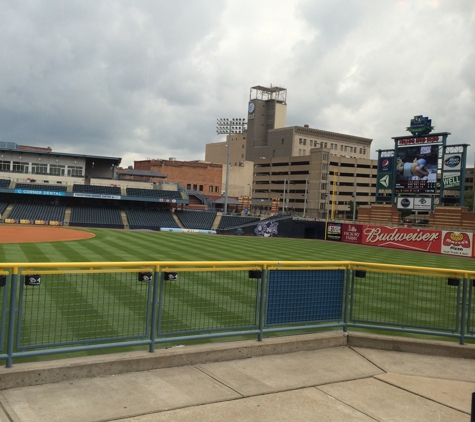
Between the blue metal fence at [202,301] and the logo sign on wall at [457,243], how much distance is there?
31.9 m

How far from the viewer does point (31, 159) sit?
3049 inches

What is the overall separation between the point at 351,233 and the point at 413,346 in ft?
138

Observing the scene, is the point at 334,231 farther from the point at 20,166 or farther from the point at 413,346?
the point at 20,166

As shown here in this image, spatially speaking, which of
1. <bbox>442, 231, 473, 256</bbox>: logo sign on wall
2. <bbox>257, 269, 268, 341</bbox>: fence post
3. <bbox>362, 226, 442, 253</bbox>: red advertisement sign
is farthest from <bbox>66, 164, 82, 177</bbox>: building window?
<bbox>257, 269, 268, 341</bbox>: fence post

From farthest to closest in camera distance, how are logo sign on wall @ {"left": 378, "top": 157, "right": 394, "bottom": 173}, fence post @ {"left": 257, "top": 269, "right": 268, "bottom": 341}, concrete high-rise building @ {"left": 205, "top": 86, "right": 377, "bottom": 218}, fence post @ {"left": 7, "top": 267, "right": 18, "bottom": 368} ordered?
concrete high-rise building @ {"left": 205, "top": 86, "right": 377, "bottom": 218} < logo sign on wall @ {"left": 378, "top": 157, "right": 394, "bottom": 173} < fence post @ {"left": 257, "top": 269, "right": 268, "bottom": 341} < fence post @ {"left": 7, "top": 267, "right": 18, "bottom": 368}

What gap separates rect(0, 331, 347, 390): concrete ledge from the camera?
6.21 m

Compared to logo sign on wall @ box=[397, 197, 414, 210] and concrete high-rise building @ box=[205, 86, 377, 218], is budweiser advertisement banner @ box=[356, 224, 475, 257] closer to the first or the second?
logo sign on wall @ box=[397, 197, 414, 210]

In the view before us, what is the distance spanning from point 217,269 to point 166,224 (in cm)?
5623

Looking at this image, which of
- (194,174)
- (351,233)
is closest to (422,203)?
(351,233)

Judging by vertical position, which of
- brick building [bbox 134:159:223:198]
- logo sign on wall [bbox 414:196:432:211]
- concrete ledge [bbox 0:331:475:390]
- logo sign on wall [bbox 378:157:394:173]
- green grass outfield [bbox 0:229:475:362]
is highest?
brick building [bbox 134:159:223:198]

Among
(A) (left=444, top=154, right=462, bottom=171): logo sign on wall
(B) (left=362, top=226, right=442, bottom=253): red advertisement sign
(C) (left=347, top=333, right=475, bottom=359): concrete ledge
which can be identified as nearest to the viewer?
(C) (left=347, top=333, right=475, bottom=359): concrete ledge

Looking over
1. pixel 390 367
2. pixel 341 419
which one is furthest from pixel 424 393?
pixel 341 419

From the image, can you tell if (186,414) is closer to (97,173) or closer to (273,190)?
(97,173)

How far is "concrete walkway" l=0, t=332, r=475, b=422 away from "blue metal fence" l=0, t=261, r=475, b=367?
38cm
